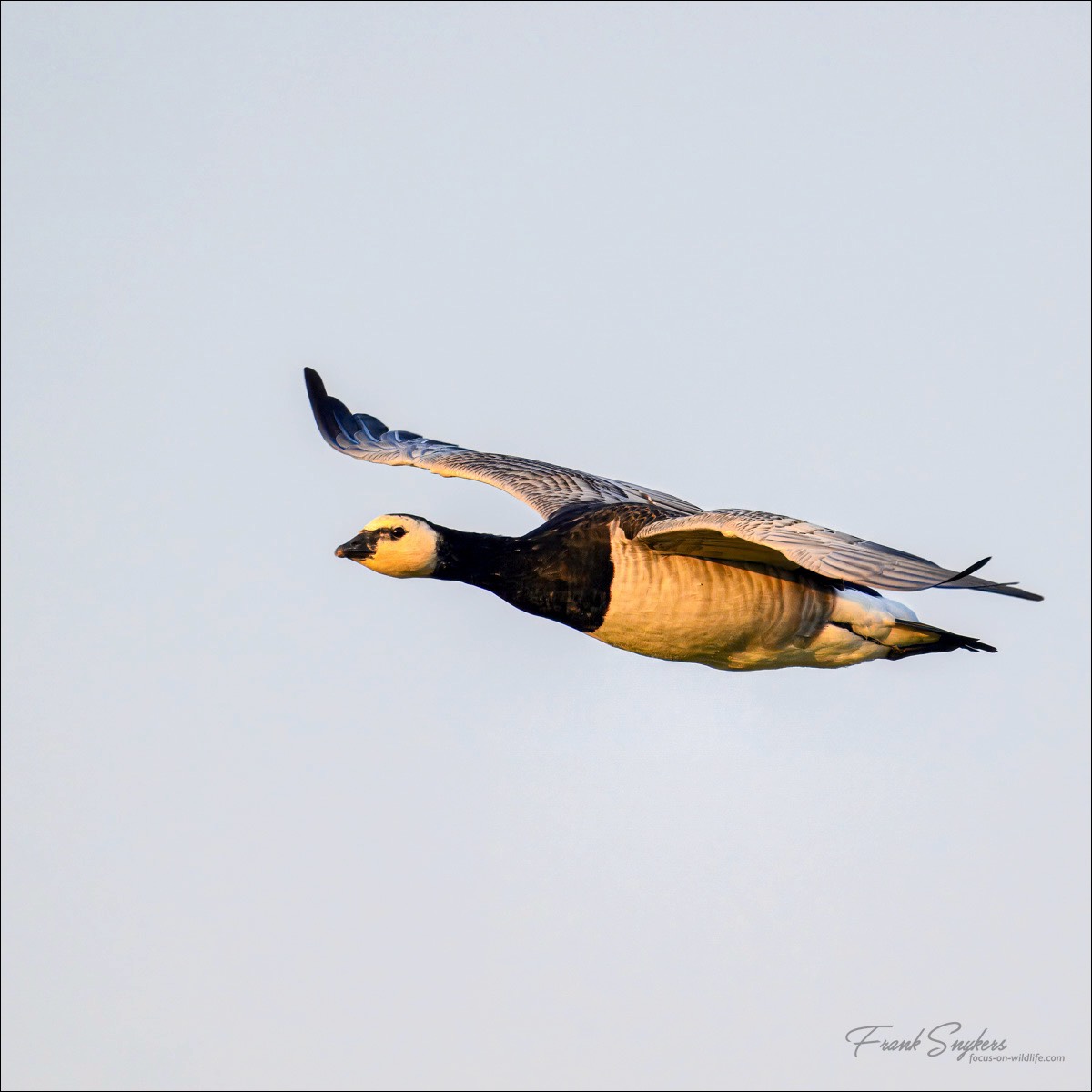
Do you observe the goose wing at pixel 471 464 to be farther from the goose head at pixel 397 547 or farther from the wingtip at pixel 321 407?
the goose head at pixel 397 547

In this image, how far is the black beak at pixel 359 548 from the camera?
47.2 feet

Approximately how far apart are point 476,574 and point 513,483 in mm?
2424

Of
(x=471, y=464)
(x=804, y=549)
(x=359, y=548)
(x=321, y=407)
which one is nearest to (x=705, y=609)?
(x=804, y=549)

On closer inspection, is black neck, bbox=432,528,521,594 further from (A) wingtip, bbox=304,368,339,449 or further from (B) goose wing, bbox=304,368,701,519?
(A) wingtip, bbox=304,368,339,449

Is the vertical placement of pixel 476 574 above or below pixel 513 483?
below

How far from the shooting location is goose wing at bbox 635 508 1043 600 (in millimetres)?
11992

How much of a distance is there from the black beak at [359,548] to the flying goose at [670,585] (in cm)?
1

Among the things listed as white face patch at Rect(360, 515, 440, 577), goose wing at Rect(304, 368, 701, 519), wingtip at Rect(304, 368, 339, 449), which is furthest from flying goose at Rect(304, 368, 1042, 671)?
wingtip at Rect(304, 368, 339, 449)

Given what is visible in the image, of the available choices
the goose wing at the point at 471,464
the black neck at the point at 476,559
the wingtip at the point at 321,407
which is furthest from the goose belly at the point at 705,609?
the wingtip at the point at 321,407

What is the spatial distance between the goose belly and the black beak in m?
2.12

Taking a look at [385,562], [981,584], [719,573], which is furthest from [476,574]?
[981,584]

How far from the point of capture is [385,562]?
47.4 feet

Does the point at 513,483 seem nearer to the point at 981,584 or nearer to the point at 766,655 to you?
the point at 766,655

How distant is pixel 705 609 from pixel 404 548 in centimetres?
269
